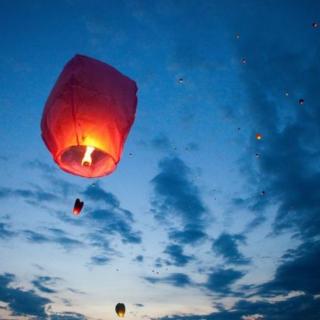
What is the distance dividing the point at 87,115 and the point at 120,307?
10.0m

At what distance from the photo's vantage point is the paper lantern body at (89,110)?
279cm

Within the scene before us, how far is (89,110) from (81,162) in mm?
668

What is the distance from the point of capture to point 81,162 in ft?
10.8

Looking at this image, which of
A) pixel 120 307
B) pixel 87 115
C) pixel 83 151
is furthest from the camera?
pixel 120 307

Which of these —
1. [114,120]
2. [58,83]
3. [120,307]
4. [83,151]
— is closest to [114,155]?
[114,120]

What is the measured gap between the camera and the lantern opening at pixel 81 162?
3205 millimetres

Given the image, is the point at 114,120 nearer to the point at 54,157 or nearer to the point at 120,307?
the point at 54,157

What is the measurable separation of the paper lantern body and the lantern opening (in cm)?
13

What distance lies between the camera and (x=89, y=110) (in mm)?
2795

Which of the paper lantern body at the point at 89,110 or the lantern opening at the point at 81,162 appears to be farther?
the lantern opening at the point at 81,162

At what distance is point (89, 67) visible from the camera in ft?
9.62

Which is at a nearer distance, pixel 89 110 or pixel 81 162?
pixel 89 110

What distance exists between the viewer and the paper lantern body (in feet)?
9.16

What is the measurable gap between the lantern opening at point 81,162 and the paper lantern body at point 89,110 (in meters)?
0.13
